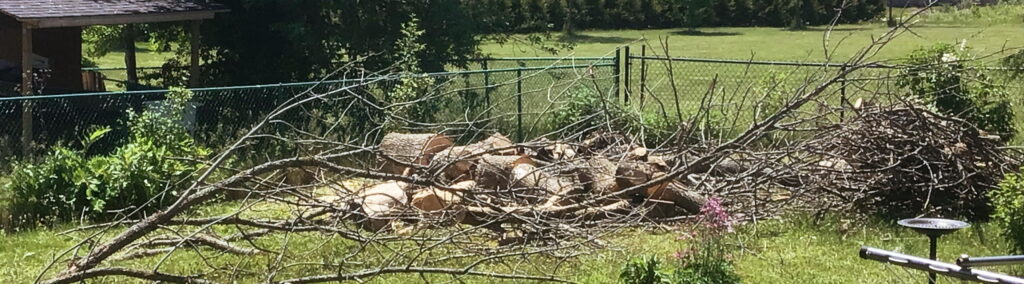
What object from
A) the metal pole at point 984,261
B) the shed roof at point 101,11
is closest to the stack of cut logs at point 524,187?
the metal pole at point 984,261

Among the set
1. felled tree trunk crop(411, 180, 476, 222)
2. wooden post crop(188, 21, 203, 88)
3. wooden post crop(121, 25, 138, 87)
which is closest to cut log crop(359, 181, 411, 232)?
felled tree trunk crop(411, 180, 476, 222)

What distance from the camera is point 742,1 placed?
162ft

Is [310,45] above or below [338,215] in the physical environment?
above

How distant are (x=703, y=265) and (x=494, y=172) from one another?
279 cm

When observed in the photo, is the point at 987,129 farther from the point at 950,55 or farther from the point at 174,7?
the point at 174,7

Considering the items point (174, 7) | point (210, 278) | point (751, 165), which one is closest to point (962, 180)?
point (751, 165)

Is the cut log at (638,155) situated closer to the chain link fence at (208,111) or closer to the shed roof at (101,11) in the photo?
the chain link fence at (208,111)

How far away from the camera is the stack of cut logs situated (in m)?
7.16

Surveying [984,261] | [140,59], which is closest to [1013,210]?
[984,261]

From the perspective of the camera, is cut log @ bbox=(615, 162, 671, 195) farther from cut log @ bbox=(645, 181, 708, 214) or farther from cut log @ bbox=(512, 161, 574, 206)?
cut log @ bbox=(512, 161, 574, 206)

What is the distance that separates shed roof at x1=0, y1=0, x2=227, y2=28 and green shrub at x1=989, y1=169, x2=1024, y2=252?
945 cm

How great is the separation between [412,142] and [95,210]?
8.95ft

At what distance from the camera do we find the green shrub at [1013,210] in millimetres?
6535

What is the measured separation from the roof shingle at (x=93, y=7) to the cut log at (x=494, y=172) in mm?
5752
